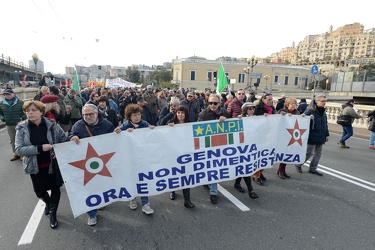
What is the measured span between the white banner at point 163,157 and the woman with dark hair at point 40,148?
0.65ft

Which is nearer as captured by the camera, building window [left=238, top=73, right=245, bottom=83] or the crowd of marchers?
the crowd of marchers

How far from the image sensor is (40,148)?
3084 millimetres

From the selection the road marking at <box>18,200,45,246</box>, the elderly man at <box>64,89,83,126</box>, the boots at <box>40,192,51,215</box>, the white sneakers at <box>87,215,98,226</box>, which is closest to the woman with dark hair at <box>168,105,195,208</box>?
the white sneakers at <box>87,215,98,226</box>

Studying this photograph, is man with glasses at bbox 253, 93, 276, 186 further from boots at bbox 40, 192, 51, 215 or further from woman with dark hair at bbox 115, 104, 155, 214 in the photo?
boots at bbox 40, 192, 51, 215

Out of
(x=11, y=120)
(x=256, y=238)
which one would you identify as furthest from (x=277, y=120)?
(x=11, y=120)

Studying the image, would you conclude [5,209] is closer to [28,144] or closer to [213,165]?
[28,144]

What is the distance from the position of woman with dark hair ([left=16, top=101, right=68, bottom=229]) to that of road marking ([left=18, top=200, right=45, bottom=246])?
254mm

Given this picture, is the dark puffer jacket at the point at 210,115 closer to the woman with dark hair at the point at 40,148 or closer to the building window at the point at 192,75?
the woman with dark hair at the point at 40,148

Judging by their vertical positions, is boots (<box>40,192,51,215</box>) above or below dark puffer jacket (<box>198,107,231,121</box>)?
below

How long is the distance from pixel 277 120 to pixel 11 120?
6.38 meters

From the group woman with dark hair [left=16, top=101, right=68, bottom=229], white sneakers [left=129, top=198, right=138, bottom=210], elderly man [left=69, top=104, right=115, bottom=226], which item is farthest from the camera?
white sneakers [left=129, top=198, right=138, bottom=210]

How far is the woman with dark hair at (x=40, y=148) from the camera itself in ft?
10.1

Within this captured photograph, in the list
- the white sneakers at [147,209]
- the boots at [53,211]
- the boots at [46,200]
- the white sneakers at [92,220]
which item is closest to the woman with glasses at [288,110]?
the white sneakers at [147,209]

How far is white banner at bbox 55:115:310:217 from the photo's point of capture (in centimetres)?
330
